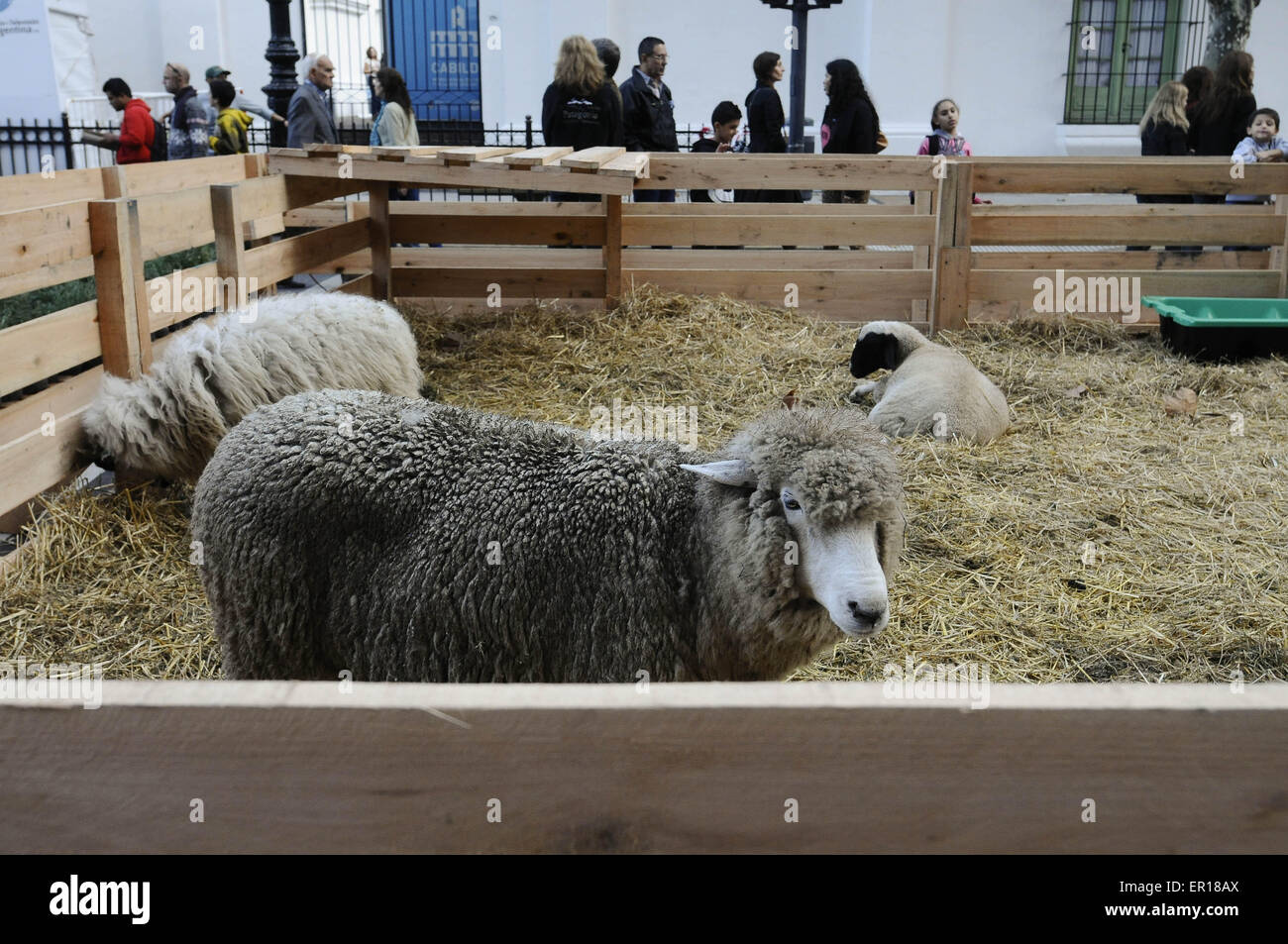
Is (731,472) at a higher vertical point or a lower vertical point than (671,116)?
lower

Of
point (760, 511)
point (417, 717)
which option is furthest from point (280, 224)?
point (417, 717)

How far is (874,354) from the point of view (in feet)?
23.0

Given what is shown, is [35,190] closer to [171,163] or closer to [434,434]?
[171,163]

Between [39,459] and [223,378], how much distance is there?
786 millimetres

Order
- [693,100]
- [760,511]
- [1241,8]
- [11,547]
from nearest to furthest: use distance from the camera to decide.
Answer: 1. [760,511]
2. [11,547]
3. [1241,8]
4. [693,100]

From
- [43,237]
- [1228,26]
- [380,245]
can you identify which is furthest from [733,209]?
[1228,26]

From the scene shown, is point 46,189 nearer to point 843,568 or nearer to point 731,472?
point 731,472

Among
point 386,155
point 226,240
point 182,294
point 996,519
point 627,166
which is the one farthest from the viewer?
point 386,155

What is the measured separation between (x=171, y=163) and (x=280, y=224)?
147 centimetres

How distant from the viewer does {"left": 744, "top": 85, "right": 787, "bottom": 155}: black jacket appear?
9.67 meters

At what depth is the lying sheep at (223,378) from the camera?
15.8ft

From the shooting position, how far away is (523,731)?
120 centimetres

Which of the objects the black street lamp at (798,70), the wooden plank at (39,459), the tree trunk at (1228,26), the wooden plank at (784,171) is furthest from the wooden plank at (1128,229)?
the tree trunk at (1228,26)

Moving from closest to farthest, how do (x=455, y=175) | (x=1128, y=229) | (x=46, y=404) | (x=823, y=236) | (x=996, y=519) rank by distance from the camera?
(x=46, y=404), (x=996, y=519), (x=455, y=175), (x=823, y=236), (x=1128, y=229)
